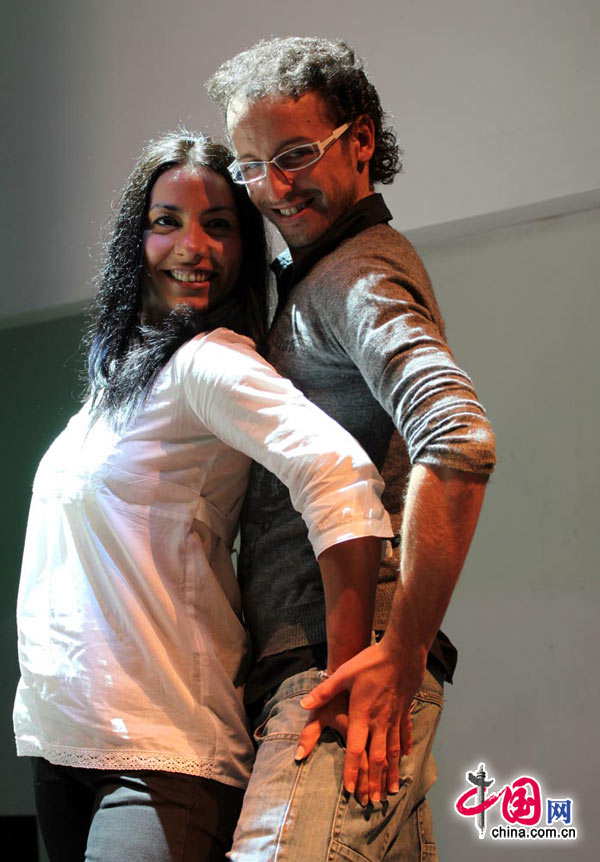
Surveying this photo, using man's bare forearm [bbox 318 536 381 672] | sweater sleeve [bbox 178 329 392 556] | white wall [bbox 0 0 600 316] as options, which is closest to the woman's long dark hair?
sweater sleeve [bbox 178 329 392 556]

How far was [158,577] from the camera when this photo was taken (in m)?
1.27

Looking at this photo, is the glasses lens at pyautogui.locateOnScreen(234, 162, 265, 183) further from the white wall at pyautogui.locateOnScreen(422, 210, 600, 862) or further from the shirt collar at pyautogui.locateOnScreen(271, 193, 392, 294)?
the white wall at pyautogui.locateOnScreen(422, 210, 600, 862)

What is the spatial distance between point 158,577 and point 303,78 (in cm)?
71

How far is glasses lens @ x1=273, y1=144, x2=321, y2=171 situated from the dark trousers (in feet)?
2.69

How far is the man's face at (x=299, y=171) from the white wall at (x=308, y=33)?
3.12 ft

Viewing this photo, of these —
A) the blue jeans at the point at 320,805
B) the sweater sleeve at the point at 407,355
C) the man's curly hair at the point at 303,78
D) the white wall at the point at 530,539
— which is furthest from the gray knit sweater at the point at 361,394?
the white wall at the point at 530,539

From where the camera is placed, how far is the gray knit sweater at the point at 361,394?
40.5 inches

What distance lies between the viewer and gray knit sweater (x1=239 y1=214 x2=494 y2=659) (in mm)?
1029

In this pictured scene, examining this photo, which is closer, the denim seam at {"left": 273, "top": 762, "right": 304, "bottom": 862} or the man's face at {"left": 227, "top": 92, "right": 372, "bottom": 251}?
the denim seam at {"left": 273, "top": 762, "right": 304, "bottom": 862}

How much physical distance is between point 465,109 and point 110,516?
58.0 inches

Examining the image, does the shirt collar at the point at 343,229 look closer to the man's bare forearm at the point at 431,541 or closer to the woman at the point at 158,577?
the woman at the point at 158,577

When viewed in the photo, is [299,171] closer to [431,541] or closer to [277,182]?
[277,182]

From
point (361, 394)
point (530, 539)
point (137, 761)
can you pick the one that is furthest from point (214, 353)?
point (530, 539)

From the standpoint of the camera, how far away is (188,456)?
128 centimetres
